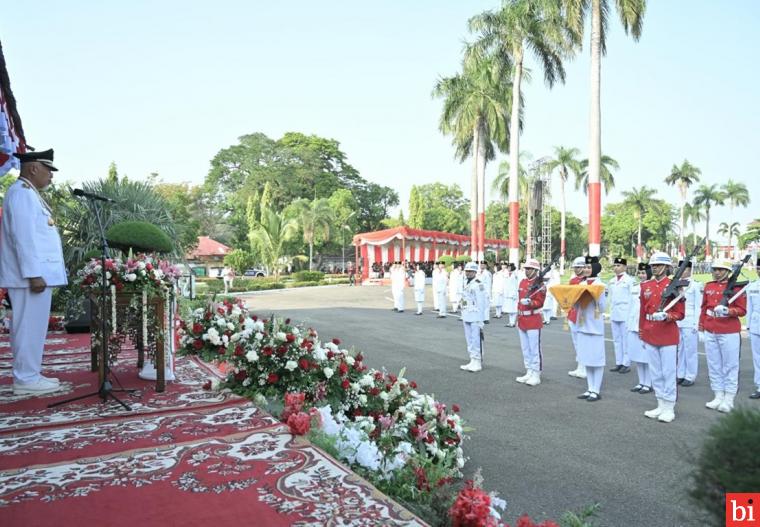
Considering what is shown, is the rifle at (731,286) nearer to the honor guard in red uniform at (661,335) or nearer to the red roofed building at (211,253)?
the honor guard in red uniform at (661,335)

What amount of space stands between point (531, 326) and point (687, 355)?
8.06ft

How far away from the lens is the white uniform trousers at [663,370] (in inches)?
241

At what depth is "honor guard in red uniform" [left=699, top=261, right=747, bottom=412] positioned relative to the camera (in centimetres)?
666

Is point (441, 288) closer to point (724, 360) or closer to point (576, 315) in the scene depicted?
point (576, 315)

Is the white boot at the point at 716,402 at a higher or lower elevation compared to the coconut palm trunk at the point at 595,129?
lower

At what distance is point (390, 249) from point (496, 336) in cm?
2805

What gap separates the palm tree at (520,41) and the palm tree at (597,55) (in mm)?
2012

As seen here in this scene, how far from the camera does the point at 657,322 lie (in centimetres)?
647

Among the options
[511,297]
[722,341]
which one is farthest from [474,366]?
[511,297]

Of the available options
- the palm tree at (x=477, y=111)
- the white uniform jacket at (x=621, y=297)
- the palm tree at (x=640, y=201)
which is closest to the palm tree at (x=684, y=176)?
the palm tree at (x=640, y=201)

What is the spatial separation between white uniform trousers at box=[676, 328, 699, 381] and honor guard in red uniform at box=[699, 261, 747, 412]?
970mm

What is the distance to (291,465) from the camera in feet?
10.6

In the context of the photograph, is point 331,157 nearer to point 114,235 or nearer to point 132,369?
point 114,235

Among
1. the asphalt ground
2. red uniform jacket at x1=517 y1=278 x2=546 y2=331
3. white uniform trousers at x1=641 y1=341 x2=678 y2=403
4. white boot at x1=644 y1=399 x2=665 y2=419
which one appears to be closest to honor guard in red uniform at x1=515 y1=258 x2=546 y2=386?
red uniform jacket at x1=517 y1=278 x2=546 y2=331
